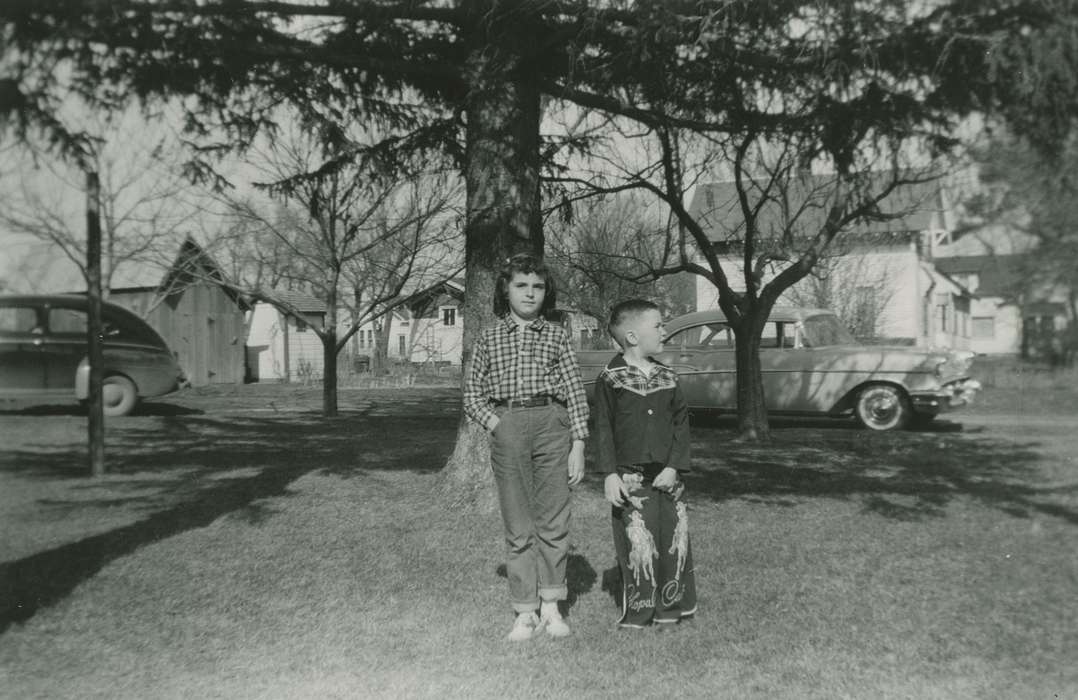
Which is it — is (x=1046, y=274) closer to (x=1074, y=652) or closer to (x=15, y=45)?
(x=1074, y=652)

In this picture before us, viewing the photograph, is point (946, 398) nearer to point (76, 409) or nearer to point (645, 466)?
point (645, 466)

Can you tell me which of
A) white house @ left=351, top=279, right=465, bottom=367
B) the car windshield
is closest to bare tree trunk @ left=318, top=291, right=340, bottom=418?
white house @ left=351, top=279, right=465, bottom=367

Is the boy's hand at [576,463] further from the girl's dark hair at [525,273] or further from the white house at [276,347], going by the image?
the white house at [276,347]

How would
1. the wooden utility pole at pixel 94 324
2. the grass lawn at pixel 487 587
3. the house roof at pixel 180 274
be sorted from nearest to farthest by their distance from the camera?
the grass lawn at pixel 487 587, the wooden utility pole at pixel 94 324, the house roof at pixel 180 274

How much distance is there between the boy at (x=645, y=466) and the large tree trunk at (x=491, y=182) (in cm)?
250

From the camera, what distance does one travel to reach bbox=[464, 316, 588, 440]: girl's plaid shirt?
386 cm

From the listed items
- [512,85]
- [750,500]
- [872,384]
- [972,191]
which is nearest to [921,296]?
[872,384]

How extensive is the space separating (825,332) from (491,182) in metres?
7.21

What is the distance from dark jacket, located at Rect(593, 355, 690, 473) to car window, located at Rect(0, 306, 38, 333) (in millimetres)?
8766


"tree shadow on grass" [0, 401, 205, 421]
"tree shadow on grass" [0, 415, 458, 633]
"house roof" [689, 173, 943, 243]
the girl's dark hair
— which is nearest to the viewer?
the girl's dark hair

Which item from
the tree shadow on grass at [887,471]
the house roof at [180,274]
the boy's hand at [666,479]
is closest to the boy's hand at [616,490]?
the boy's hand at [666,479]

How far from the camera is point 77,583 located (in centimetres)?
470

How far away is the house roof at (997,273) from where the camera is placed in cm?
285

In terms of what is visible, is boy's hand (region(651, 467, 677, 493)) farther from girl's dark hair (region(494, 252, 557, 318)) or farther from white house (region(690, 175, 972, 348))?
white house (region(690, 175, 972, 348))
